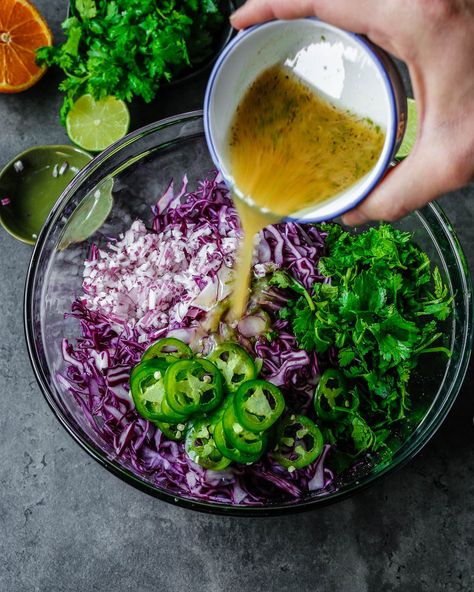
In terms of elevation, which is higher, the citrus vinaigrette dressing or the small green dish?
the citrus vinaigrette dressing

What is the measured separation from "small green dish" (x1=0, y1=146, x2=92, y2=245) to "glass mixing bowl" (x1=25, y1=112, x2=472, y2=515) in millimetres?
280

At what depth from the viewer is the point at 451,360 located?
250 cm

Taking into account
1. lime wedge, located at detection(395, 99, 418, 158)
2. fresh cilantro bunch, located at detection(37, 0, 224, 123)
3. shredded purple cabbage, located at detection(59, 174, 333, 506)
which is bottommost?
shredded purple cabbage, located at detection(59, 174, 333, 506)

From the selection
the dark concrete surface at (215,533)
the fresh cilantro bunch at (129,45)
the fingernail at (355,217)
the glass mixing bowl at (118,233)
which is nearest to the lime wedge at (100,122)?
the fresh cilantro bunch at (129,45)

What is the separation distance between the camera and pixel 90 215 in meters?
2.67

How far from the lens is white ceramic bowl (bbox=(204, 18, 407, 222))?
1.67 metres

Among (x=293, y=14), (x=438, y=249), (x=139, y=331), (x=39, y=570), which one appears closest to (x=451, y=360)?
(x=438, y=249)

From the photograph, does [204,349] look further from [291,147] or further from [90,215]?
[291,147]

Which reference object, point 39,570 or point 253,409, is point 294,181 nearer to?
point 253,409

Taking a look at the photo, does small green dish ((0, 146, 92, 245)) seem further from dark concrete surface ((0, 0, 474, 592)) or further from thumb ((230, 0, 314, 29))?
thumb ((230, 0, 314, 29))

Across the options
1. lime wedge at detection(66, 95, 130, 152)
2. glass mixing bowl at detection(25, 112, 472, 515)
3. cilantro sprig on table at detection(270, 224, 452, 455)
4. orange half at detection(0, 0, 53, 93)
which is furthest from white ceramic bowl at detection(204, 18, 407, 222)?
orange half at detection(0, 0, 53, 93)

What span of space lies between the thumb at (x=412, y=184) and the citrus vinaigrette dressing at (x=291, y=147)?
93mm

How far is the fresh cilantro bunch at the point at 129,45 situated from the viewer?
105 inches

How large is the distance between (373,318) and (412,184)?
688 mm
